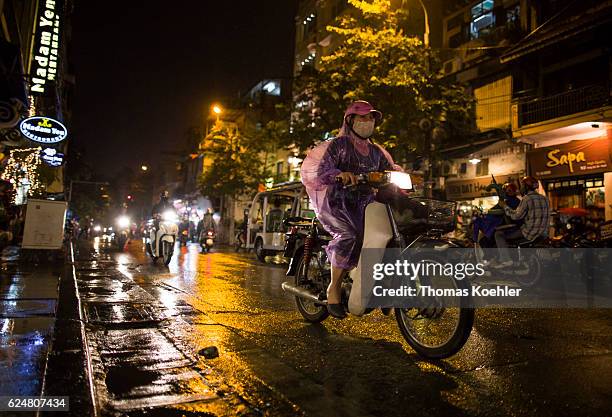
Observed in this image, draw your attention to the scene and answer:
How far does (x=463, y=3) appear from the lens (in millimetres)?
21609

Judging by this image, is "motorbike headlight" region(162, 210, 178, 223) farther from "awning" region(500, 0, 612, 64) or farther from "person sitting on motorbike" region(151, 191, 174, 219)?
"awning" region(500, 0, 612, 64)

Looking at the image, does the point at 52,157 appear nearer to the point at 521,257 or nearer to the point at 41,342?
the point at 41,342

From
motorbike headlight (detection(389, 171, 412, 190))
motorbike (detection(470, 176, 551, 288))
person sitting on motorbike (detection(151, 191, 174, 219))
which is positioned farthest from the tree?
motorbike headlight (detection(389, 171, 412, 190))

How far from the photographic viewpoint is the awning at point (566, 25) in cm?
1433

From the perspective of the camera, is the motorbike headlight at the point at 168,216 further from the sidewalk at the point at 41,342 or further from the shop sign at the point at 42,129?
the sidewalk at the point at 41,342

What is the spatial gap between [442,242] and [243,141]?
27255 millimetres

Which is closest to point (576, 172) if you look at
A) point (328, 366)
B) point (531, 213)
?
point (531, 213)

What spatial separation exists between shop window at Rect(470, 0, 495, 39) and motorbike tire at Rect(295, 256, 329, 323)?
1923 centimetres

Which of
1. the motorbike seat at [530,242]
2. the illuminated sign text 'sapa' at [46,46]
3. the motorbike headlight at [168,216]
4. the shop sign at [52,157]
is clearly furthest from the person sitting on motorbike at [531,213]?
the shop sign at [52,157]

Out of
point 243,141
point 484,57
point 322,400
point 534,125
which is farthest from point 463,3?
point 322,400

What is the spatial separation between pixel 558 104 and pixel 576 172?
2.68 meters

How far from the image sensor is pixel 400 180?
3461 millimetres

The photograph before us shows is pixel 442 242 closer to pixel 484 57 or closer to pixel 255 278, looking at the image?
pixel 255 278

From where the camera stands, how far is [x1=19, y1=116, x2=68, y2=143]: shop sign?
10.9 metres
